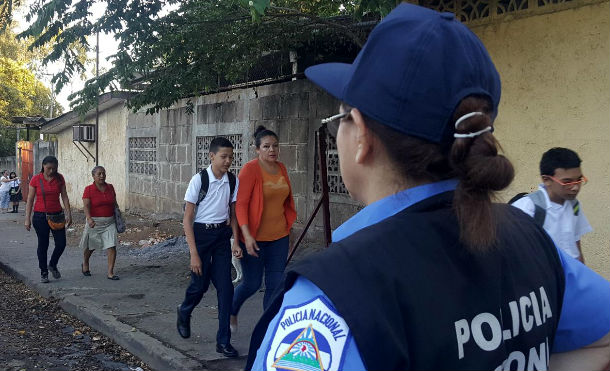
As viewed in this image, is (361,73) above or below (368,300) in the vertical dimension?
above

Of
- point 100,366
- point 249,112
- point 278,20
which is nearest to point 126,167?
point 249,112

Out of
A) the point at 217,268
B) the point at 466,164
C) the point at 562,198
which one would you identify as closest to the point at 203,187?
the point at 217,268

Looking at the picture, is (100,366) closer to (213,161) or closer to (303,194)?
(213,161)

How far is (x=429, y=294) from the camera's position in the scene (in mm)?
1117

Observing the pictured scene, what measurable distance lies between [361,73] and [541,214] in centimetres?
319

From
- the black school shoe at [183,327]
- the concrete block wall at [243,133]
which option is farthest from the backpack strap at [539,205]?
the concrete block wall at [243,133]

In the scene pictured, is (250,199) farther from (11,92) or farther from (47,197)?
(11,92)

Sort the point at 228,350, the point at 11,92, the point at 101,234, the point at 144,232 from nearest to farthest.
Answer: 1. the point at 228,350
2. the point at 101,234
3. the point at 144,232
4. the point at 11,92

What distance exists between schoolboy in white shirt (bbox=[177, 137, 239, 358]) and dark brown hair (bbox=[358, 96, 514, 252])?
173 inches

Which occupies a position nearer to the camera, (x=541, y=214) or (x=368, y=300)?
(x=368, y=300)

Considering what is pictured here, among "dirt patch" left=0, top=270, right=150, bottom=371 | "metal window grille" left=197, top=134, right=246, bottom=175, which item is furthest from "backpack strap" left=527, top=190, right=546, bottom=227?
"metal window grille" left=197, top=134, right=246, bottom=175

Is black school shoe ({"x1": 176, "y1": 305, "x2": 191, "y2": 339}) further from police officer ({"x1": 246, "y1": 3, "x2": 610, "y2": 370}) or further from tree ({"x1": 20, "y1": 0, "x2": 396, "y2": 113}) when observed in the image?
police officer ({"x1": 246, "y1": 3, "x2": 610, "y2": 370})

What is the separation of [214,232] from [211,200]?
28 centimetres

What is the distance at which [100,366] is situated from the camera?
18.7ft
